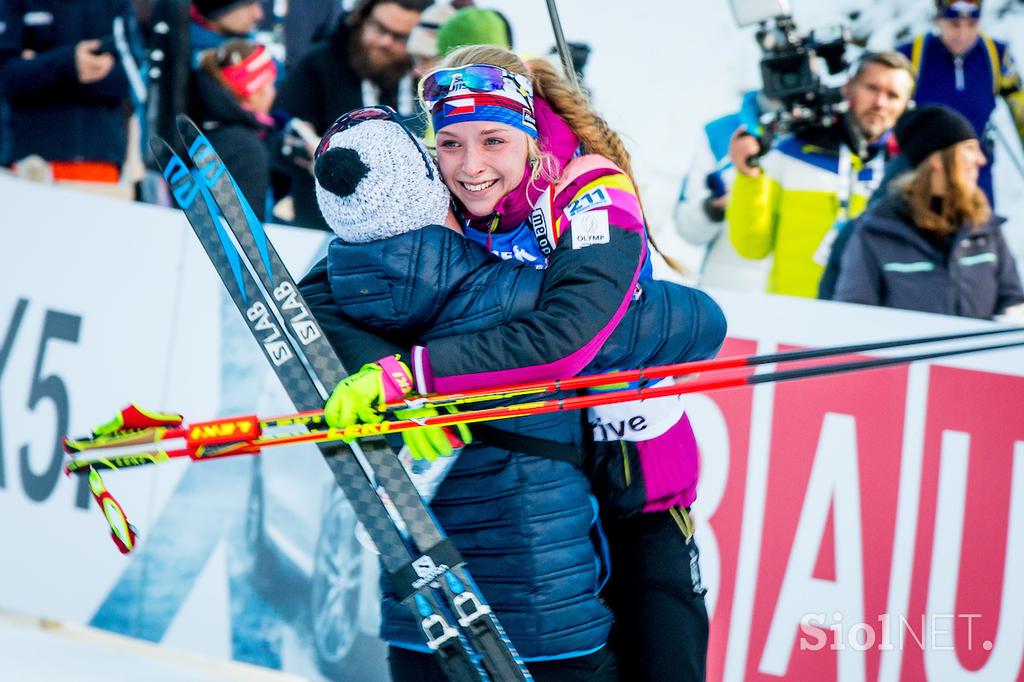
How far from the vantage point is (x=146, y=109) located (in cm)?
462

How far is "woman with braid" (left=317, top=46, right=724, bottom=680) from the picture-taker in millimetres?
2039

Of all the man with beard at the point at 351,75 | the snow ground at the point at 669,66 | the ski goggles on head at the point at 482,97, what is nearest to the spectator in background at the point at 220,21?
the man with beard at the point at 351,75

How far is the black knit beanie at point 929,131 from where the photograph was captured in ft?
11.9

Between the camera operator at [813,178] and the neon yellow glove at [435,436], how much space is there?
1870 millimetres

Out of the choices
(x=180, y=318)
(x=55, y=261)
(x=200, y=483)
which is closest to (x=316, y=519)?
(x=200, y=483)

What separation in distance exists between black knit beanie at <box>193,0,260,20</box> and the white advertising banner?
75 centimetres

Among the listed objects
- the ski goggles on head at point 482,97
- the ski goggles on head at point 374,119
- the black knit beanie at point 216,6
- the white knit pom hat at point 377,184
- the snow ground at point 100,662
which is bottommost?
the snow ground at point 100,662

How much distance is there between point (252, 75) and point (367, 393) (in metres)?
2.65

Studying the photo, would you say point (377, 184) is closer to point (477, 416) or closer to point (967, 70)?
point (477, 416)

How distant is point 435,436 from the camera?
2.16 metres

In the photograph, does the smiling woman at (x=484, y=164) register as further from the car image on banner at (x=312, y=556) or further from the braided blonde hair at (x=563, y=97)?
the car image on banner at (x=312, y=556)

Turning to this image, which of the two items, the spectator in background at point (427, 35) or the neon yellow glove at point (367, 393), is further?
the spectator in background at point (427, 35)

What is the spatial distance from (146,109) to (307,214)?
0.88 metres

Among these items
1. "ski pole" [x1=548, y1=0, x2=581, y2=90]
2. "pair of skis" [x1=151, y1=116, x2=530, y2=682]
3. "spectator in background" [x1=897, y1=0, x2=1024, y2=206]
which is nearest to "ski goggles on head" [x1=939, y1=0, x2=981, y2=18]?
"spectator in background" [x1=897, y1=0, x2=1024, y2=206]
